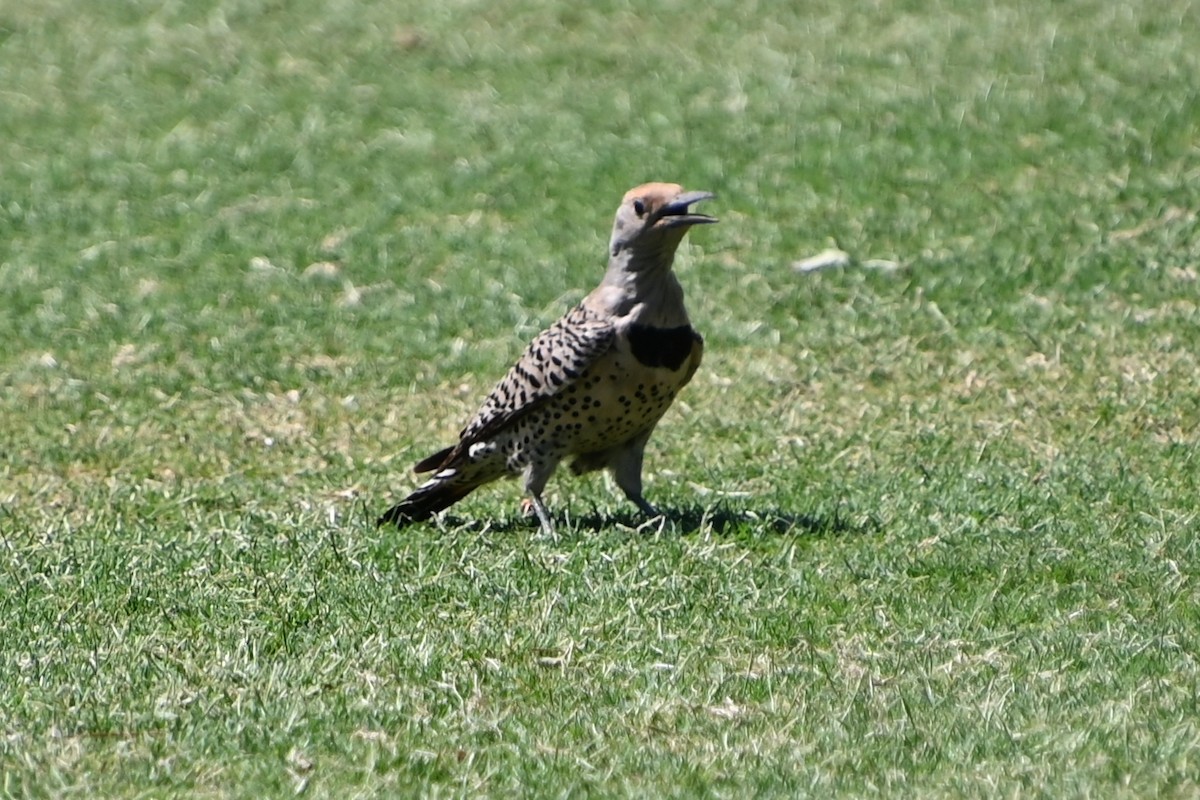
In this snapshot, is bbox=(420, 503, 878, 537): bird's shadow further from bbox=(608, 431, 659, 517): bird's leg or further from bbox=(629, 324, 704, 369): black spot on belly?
bbox=(629, 324, 704, 369): black spot on belly

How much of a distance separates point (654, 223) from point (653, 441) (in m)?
1.89

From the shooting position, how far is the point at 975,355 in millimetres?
9961

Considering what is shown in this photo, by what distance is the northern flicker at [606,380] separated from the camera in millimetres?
7438

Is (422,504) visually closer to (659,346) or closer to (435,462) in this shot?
(435,462)

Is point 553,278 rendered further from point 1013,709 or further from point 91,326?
point 1013,709

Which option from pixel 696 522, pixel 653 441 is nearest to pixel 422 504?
pixel 696 522

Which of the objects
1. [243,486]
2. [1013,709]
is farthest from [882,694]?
[243,486]

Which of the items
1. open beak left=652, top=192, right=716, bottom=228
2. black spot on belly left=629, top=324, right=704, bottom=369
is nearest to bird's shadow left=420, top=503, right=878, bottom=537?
black spot on belly left=629, top=324, right=704, bottom=369

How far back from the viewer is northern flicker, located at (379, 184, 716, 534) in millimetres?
7438

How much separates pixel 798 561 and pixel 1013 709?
1.71 meters

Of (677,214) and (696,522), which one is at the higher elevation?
(677,214)

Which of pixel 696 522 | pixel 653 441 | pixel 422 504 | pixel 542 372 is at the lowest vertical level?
pixel 653 441

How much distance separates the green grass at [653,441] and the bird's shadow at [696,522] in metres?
0.04

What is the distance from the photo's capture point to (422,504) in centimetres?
776
